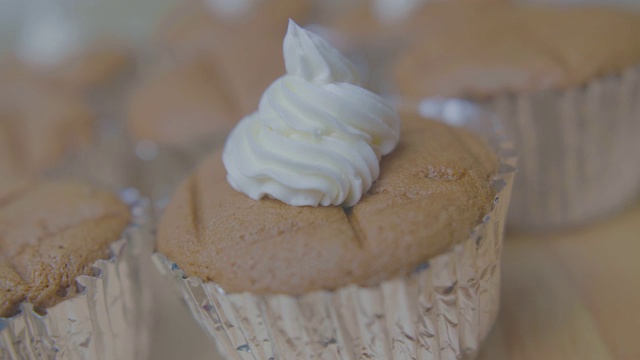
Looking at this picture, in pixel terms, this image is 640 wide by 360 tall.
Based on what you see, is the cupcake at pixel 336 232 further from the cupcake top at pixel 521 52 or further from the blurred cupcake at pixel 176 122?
the blurred cupcake at pixel 176 122

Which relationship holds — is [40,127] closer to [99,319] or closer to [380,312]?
[99,319]

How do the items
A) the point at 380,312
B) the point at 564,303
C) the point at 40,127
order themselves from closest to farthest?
the point at 380,312, the point at 564,303, the point at 40,127

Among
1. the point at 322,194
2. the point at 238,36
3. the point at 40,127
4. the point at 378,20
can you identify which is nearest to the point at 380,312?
the point at 322,194

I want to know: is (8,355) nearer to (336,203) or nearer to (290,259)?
(290,259)

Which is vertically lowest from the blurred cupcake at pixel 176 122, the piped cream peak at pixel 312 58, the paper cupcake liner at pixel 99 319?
the paper cupcake liner at pixel 99 319

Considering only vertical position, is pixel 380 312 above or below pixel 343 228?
below

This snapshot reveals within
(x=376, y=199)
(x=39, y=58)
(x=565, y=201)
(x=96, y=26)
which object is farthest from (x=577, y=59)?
(x=96, y=26)

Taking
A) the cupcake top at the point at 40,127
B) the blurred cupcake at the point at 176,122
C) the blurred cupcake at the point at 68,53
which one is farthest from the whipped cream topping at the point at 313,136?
the blurred cupcake at the point at 68,53
